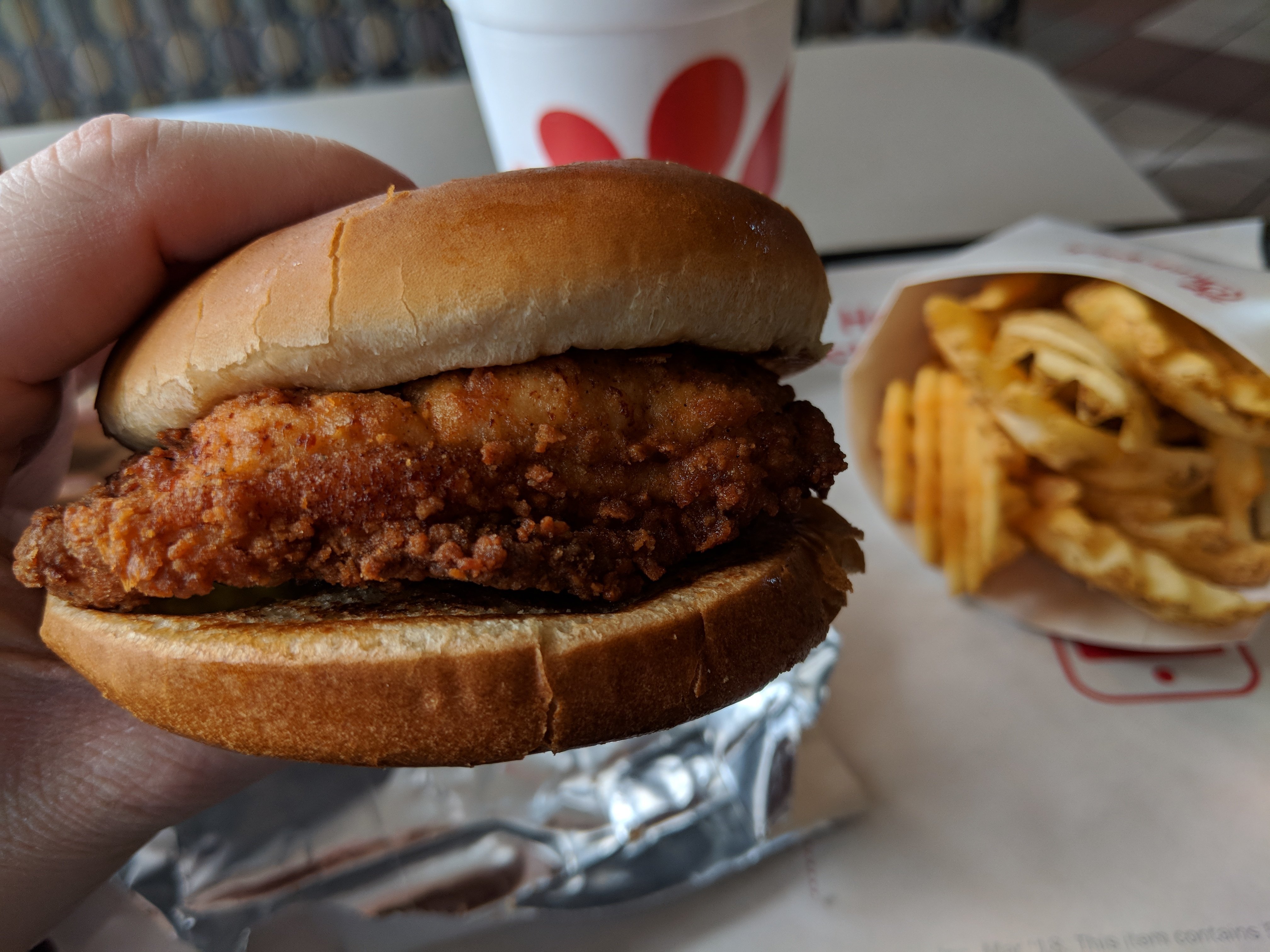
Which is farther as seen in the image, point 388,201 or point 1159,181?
point 1159,181

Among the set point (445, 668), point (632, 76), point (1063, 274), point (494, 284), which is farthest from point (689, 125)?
point (445, 668)

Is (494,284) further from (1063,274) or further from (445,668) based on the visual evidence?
(1063,274)

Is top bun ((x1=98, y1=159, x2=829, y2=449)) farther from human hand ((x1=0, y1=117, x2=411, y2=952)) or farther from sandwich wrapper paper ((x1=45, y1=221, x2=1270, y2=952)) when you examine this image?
sandwich wrapper paper ((x1=45, y1=221, x2=1270, y2=952))

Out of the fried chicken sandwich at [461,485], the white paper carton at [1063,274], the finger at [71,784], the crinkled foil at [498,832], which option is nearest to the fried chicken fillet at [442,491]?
the fried chicken sandwich at [461,485]

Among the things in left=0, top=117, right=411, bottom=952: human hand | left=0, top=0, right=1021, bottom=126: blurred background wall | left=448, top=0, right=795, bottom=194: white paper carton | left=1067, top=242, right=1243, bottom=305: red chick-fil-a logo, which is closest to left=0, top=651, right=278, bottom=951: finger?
left=0, top=117, right=411, bottom=952: human hand

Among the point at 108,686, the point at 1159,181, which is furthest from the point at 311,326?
the point at 1159,181

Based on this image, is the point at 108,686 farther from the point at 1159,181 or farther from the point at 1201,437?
the point at 1159,181
